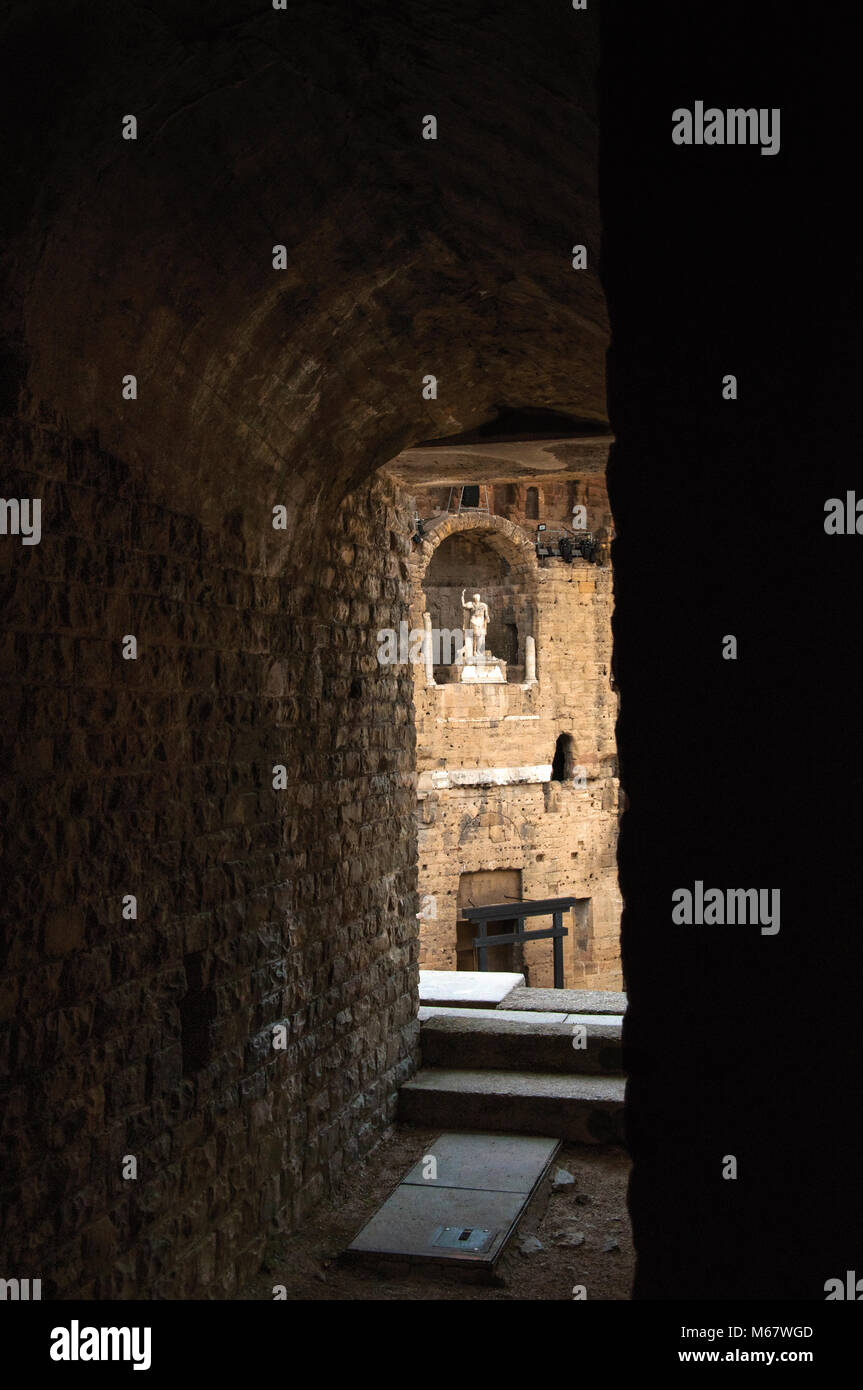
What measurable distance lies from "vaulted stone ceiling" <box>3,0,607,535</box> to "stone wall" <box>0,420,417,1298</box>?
381 millimetres

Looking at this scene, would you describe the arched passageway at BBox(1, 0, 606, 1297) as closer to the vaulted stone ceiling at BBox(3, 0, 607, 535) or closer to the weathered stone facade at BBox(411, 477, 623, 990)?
the vaulted stone ceiling at BBox(3, 0, 607, 535)

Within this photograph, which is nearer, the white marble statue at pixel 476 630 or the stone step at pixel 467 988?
the stone step at pixel 467 988

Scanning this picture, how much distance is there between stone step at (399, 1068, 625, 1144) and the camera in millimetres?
6418

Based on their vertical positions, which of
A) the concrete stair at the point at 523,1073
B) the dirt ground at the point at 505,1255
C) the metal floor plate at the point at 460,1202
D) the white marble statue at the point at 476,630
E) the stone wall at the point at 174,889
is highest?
the white marble statue at the point at 476,630

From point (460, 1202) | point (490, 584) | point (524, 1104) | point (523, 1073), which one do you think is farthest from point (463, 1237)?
point (490, 584)

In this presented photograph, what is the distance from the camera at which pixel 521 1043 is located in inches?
276

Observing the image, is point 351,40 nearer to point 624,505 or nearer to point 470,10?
point 470,10

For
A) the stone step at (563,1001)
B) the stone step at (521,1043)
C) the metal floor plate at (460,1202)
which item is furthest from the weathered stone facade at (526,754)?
the metal floor plate at (460,1202)

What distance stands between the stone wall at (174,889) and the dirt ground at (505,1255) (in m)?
0.15

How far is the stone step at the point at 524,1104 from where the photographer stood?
642 centimetres

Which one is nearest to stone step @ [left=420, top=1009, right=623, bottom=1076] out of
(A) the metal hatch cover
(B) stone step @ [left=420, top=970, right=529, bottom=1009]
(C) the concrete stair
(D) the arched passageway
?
(C) the concrete stair

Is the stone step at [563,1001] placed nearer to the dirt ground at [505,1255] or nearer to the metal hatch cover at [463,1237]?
the dirt ground at [505,1255]

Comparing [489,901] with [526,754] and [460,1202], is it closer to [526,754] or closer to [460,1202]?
[526,754]

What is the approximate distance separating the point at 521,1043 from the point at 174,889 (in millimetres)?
3331
